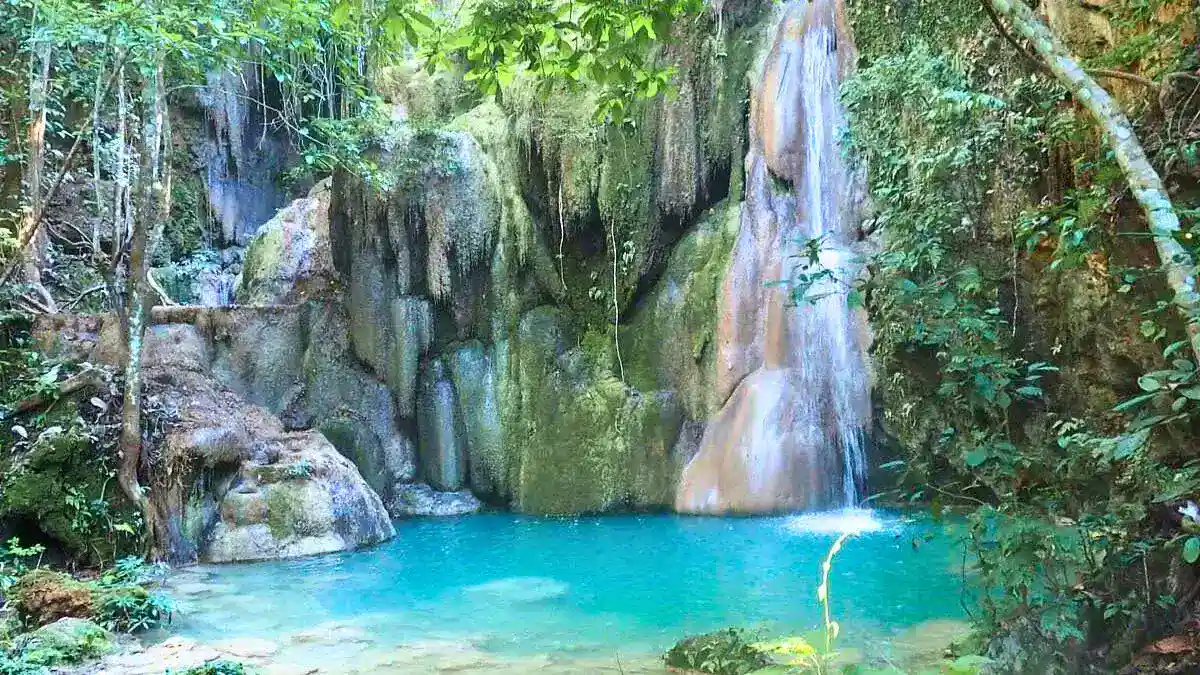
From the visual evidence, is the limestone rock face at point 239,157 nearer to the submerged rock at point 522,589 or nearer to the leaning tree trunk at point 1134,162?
the submerged rock at point 522,589

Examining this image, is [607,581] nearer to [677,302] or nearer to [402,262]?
[677,302]

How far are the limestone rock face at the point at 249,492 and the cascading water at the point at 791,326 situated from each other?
167 inches

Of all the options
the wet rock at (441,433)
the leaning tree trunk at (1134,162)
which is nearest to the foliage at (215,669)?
the leaning tree trunk at (1134,162)

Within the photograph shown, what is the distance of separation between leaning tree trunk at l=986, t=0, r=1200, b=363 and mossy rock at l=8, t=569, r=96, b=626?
6.27 m

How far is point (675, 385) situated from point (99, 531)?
679cm

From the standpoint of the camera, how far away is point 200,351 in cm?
1153

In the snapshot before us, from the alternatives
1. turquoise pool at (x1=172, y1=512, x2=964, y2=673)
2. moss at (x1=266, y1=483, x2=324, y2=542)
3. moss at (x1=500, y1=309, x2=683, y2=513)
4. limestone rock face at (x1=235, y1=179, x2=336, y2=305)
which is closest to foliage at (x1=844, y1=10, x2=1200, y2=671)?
turquoise pool at (x1=172, y1=512, x2=964, y2=673)

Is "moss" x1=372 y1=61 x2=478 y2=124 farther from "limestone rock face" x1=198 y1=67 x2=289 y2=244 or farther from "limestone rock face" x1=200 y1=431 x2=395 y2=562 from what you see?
"limestone rock face" x1=200 y1=431 x2=395 y2=562

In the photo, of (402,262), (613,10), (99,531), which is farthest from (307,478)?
(613,10)

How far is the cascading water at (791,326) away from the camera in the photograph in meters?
10.6

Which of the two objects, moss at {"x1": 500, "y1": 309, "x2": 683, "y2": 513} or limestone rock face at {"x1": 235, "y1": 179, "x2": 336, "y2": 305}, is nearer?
moss at {"x1": 500, "y1": 309, "x2": 683, "y2": 513}

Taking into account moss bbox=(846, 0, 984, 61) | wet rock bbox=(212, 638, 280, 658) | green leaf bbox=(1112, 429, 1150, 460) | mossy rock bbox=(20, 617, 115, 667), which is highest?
moss bbox=(846, 0, 984, 61)

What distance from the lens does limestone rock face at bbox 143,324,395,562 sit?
8734mm

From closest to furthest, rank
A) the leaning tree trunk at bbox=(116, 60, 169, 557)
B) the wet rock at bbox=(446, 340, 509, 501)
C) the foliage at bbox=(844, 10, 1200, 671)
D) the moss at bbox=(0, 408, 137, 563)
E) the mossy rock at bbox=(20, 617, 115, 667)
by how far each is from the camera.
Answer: the foliage at bbox=(844, 10, 1200, 671)
the mossy rock at bbox=(20, 617, 115, 667)
the moss at bbox=(0, 408, 137, 563)
the leaning tree trunk at bbox=(116, 60, 169, 557)
the wet rock at bbox=(446, 340, 509, 501)
